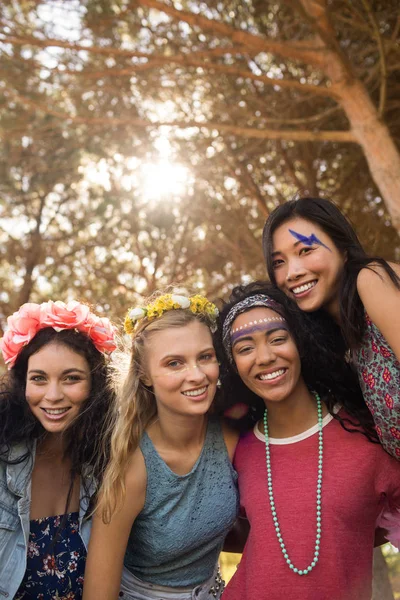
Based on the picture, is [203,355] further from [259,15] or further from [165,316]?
[259,15]

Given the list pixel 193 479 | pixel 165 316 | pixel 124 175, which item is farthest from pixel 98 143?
pixel 193 479

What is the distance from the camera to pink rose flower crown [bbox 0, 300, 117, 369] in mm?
2936

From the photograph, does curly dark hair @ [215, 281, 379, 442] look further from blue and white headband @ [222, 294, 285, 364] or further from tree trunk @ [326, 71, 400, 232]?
tree trunk @ [326, 71, 400, 232]

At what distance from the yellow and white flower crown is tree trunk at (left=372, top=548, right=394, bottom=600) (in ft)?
8.96

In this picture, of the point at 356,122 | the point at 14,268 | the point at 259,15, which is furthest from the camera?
the point at 14,268

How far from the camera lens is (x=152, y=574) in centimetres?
276

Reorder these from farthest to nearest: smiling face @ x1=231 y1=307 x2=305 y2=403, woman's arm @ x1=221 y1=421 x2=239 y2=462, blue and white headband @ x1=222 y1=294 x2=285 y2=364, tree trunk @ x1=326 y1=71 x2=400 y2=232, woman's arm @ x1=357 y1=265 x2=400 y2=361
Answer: tree trunk @ x1=326 y1=71 x2=400 y2=232 → woman's arm @ x1=221 y1=421 x2=239 y2=462 → blue and white headband @ x1=222 y1=294 x2=285 y2=364 → smiling face @ x1=231 y1=307 x2=305 y2=403 → woman's arm @ x1=357 y1=265 x2=400 y2=361

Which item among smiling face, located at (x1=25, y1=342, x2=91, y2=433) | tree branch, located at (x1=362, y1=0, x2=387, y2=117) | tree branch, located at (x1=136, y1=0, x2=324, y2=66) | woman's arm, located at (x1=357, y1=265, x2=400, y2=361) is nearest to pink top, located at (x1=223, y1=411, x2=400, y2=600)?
woman's arm, located at (x1=357, y1=265, x2=400, y2=361)

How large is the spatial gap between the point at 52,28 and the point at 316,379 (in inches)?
153

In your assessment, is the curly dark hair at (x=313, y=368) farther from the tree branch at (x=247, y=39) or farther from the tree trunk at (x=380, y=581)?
the tree trunk at (x=380, y=581)

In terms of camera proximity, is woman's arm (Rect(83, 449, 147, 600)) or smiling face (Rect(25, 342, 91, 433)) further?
smiling face (Rect(25, 342, 91, 433))

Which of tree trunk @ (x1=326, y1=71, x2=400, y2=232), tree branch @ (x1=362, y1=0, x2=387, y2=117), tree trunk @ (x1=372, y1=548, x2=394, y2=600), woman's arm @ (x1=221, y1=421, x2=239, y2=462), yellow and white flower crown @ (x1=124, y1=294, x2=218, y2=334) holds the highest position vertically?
tree branch @ (x1=362, y1=0, x2=387, y2=117)

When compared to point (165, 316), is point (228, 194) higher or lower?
higher

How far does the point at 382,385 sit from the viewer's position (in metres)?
2.40
